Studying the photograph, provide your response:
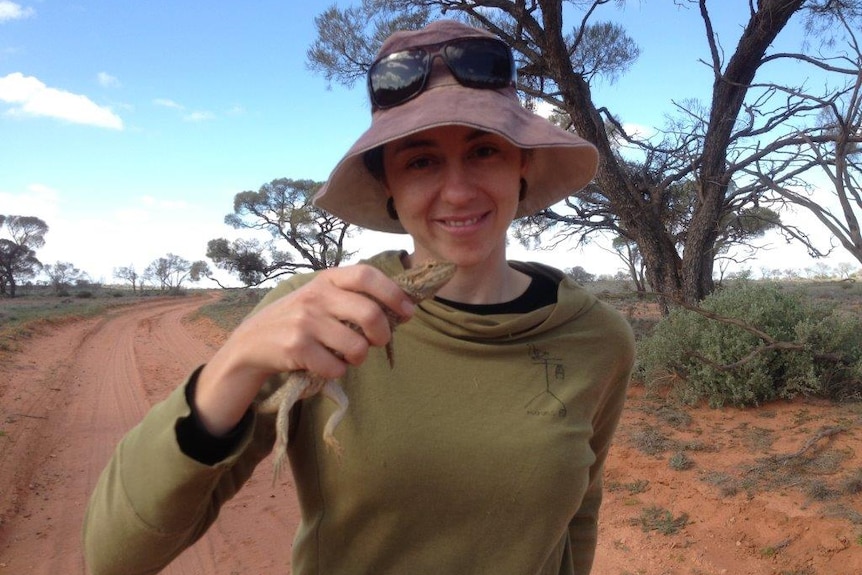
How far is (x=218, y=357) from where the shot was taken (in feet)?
4.04

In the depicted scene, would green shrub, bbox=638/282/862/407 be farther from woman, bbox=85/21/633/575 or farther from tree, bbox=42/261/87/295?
tree, bbox=42/261/87/295

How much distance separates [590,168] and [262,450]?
4.95 ft

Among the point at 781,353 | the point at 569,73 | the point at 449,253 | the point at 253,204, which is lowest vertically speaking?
the point at 781,353

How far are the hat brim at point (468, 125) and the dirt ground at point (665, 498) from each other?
12.1ft

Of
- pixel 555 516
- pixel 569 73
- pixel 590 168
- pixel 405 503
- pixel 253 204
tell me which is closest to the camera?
pixel 405 503

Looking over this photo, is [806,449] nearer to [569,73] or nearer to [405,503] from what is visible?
[405,503]

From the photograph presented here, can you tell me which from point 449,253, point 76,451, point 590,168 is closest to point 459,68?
point 449,253

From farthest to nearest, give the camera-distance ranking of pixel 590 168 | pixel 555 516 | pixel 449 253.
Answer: pixel 590 168 < pixel 449 253 < pixel 555 516

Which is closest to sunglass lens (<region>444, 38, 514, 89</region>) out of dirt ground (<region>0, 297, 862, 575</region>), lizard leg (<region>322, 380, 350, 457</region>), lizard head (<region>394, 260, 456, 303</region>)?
lizard head (<region>394, 260, 456, 303</region>)

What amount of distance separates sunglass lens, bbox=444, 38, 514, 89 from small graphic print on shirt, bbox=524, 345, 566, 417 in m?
0.82

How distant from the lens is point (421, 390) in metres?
1.58

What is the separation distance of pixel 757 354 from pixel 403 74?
7.03 meters

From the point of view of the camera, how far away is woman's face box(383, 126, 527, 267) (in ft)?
5.43

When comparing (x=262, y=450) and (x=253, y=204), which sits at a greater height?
(x=253, y=204)
